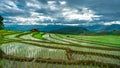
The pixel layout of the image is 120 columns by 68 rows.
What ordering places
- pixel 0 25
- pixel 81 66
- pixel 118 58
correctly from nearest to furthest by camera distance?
1. pixel 81 66
2. pixel 118 58
3. pixel 0 25

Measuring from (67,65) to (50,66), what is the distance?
1.94 feet

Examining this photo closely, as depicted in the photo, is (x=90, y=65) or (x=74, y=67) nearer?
(x=74, y=67)

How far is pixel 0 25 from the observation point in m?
56.5

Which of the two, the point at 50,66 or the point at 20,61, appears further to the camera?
the point at 20,61

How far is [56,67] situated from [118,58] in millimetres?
3573

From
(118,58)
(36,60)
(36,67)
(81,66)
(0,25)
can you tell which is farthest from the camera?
(0,25)

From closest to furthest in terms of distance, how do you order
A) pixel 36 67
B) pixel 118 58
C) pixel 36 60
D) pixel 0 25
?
pixel 36 67 → pixel 36 60 → pixel 118 58 → pixel 0 25

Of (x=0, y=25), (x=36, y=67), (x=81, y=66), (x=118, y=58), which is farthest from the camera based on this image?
(x=0, y=25)

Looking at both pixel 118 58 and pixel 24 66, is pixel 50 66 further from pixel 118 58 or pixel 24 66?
pixel 118 58

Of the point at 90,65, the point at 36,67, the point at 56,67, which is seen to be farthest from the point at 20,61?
the point at 90,65

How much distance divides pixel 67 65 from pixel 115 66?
159 centimetres

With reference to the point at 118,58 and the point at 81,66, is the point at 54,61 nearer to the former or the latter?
the point at 81,66

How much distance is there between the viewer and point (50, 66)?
5246 millimetres

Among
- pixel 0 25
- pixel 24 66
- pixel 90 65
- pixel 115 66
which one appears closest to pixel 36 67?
pixel 24 66
